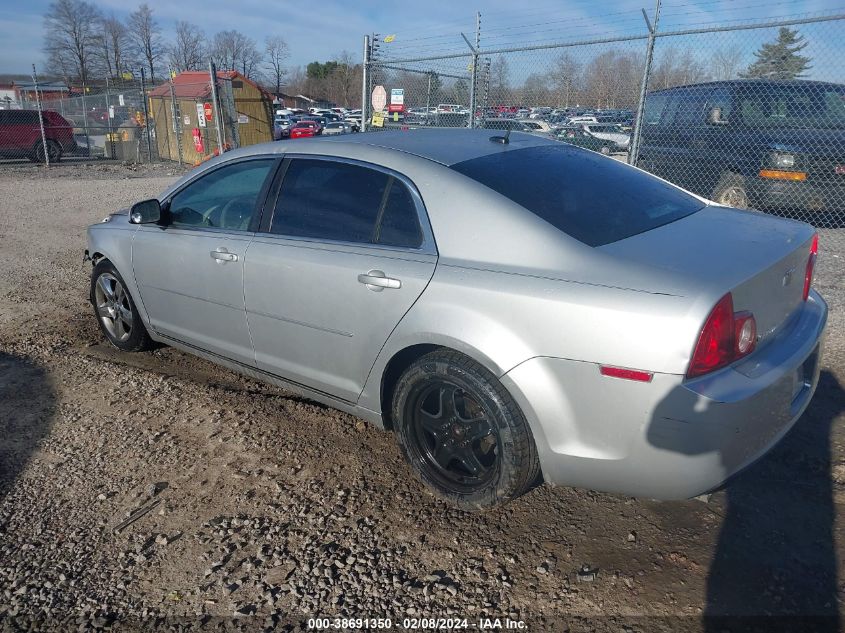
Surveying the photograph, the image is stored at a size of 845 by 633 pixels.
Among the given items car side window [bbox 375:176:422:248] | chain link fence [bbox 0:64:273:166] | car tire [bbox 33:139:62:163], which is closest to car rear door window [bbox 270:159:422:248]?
car side window [bbox 375:176:422:248]

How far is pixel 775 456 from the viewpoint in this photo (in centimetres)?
315

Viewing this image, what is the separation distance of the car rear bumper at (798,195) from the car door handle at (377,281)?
6317 mm

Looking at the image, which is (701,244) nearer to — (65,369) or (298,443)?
(298,443)

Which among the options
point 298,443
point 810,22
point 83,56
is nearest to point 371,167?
point 298,443

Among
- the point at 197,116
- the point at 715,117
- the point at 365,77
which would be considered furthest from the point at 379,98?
the point at 197,116

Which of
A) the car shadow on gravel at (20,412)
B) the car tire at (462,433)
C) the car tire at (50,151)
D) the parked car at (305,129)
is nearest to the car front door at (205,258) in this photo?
the car shadow on gravel at (20,412)

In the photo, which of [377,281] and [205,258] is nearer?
[377,281]

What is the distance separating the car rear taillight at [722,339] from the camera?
2096 millimetres

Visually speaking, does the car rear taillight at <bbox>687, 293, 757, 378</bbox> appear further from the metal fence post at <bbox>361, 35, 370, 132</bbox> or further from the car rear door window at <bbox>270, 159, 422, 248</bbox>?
the metal fence post at <bbox>361, 35, 370, 132</bbox>

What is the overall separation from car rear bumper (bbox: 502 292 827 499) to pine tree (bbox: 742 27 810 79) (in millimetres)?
Result: 5527

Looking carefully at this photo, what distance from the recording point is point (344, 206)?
122 inches

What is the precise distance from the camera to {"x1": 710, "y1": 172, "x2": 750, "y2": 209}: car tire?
7.56 m

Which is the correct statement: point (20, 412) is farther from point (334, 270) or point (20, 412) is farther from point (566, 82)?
point (566, 82)

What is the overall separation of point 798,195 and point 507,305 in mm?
6411
